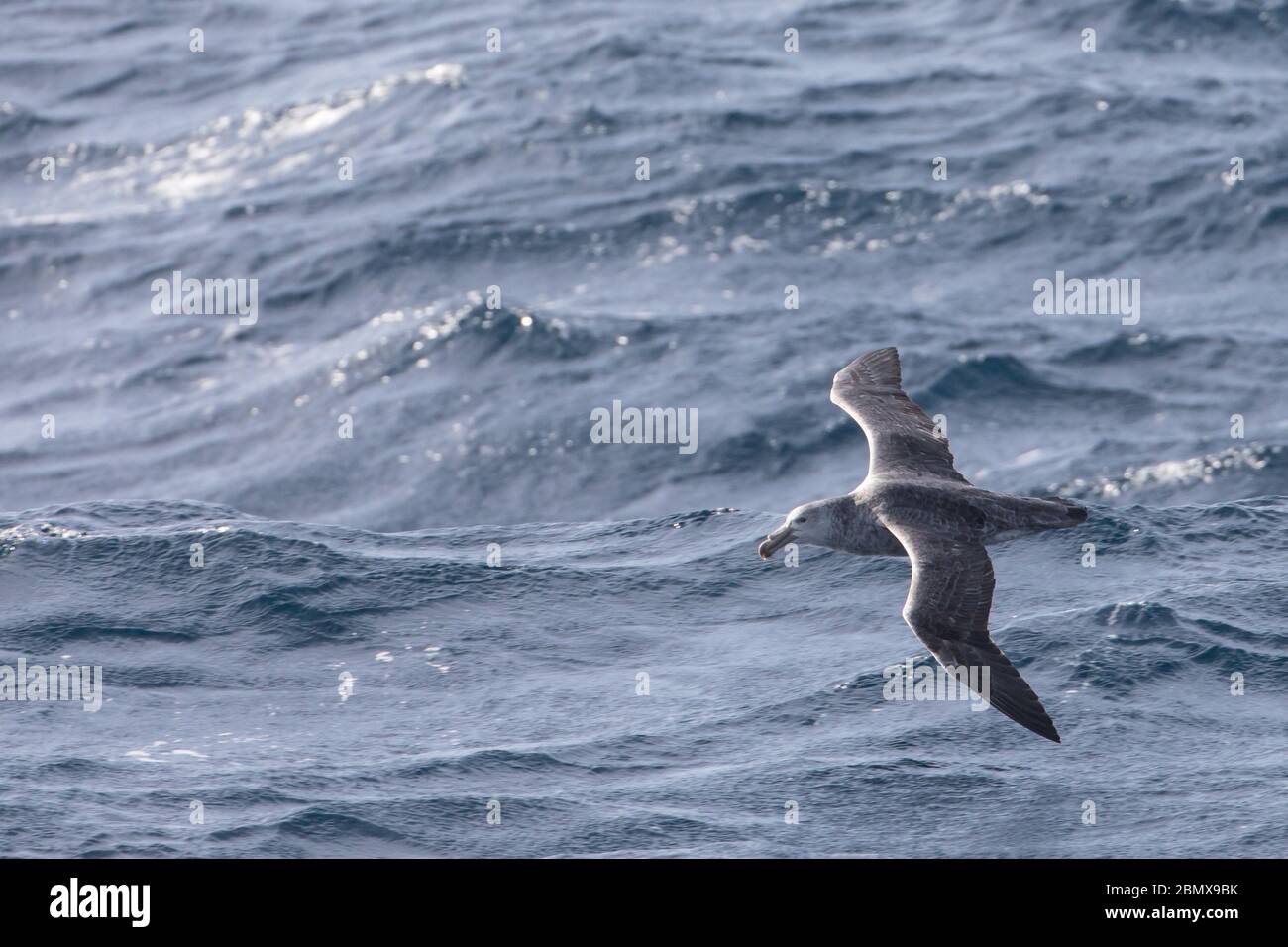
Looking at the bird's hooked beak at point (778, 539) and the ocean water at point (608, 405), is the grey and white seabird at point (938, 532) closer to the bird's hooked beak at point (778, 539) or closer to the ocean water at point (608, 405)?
the bird's hooked beak at point (778, 539)

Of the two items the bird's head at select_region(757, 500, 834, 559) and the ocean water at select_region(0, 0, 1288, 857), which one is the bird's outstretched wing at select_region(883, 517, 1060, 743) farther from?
the ocean water at select_region(0, 0, 1288, 857)

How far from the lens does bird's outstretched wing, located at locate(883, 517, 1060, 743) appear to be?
1382 centimetres

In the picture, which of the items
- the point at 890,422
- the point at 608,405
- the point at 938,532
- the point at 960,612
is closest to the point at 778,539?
the point at 938,532

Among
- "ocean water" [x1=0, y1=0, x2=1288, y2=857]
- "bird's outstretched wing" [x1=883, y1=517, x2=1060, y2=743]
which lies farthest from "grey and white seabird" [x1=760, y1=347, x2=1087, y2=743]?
"ocean water" [x1=0, y1=0, x2=1288, y2=857]

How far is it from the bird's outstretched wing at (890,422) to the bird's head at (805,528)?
3.49 ft

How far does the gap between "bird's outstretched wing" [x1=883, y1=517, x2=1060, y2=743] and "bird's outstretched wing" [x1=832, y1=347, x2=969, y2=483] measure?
149 centimetres

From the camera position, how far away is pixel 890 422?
18109 millimetres

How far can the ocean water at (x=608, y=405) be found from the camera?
1559 cm

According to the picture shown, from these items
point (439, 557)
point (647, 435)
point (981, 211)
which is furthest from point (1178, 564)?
point (981, 211)

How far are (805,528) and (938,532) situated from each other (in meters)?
1.16

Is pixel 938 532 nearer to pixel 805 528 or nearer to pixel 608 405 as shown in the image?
pixel 805 528

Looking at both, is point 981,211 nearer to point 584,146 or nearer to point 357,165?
point 584,146

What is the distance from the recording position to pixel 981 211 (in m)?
32.9

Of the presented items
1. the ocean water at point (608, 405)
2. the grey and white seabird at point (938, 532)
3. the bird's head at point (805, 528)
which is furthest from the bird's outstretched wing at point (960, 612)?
the ocean water at point (608, 405)
